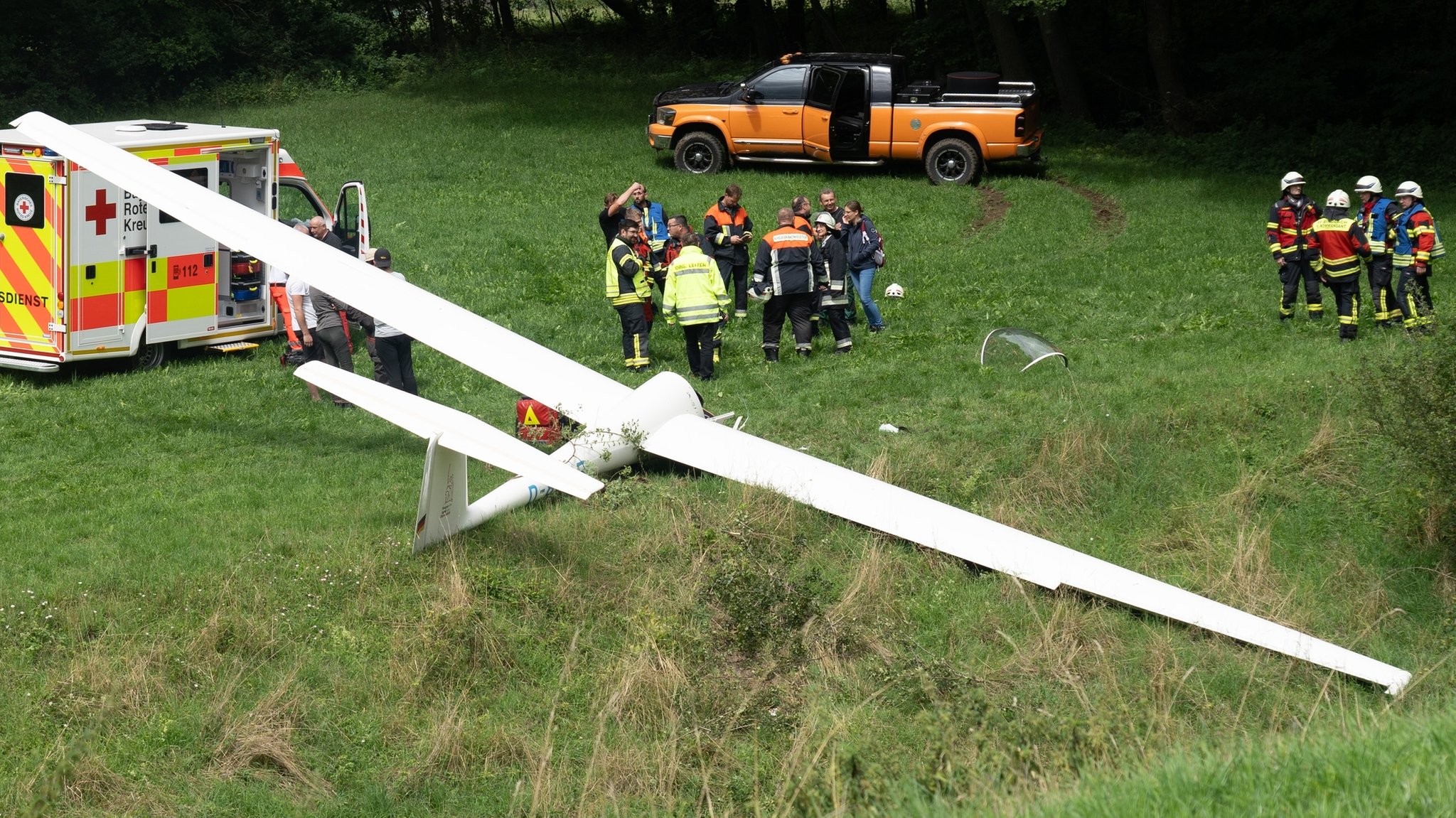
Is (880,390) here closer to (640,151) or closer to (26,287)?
(26,287)

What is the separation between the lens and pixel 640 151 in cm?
2359

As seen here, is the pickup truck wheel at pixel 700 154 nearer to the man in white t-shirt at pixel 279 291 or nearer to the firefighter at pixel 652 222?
the firefighter at pixel 652 222

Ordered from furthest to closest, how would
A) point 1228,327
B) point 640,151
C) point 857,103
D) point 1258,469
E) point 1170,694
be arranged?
point 640,151 → point 857,103 → point 1228,327 → point 1258,469 → point 1170,694

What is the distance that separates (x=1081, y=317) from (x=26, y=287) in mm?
10866

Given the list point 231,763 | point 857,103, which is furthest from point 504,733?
point 857,103

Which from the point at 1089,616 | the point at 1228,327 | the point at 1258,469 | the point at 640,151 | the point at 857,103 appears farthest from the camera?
the point at 640,151

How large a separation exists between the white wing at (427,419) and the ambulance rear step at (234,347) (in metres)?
6.73

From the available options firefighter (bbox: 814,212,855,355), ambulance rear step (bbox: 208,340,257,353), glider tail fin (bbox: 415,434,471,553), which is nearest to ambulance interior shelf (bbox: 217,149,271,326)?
ambulance rear step (bbox: 208,340,257,353)

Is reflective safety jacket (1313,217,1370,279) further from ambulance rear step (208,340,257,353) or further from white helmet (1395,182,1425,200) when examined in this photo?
ambulance rear step (208,340,257,353)

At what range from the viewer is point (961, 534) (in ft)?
27.4

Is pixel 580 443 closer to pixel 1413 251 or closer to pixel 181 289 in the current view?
pixel 181 289

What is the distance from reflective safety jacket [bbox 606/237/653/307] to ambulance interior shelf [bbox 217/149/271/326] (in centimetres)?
433

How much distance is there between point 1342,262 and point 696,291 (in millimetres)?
6340

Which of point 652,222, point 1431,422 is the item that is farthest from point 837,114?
point 1431,422
